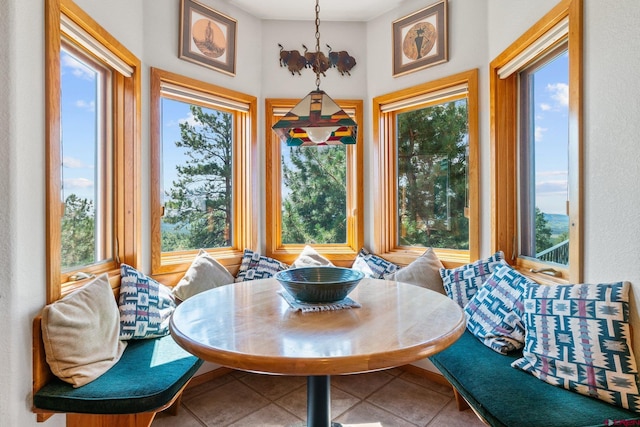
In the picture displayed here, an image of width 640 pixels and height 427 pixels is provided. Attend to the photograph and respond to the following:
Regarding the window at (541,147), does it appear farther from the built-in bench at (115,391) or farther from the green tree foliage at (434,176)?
the built-in bench at (115,391)

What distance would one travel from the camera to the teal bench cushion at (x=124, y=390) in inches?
52.1

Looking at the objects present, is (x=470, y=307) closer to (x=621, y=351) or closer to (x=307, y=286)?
(x=621, y=351)

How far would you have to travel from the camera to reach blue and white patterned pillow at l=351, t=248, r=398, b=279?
2613mm

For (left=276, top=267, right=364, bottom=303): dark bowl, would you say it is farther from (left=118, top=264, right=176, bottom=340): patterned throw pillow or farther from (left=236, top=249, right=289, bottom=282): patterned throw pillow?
(left=236, top=249, right=289, bottom=282): patterned throw pillow

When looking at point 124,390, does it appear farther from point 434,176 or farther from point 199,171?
A: point 434,176

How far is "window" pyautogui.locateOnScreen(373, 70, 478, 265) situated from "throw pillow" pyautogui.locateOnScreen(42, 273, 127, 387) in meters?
1.96

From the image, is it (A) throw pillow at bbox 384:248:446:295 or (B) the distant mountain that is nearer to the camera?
(B) the distant mountain

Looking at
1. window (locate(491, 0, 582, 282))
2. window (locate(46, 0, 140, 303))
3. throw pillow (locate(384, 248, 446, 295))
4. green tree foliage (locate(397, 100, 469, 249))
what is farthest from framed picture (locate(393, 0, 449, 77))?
window (locate(46, 0, 140, 303))

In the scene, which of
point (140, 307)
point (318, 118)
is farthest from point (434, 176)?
point (140, 307)

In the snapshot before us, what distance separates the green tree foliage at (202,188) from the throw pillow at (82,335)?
2.93ft

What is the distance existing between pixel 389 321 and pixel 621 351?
84 cm

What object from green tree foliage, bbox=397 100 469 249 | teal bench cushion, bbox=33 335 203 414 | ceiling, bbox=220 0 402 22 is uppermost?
ceiling, bbox=220 0 402 22

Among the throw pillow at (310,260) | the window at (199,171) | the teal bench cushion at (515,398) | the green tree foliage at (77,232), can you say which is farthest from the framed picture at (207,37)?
the teal bench cushion at (515,398)

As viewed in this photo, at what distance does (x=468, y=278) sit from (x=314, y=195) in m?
1.42
